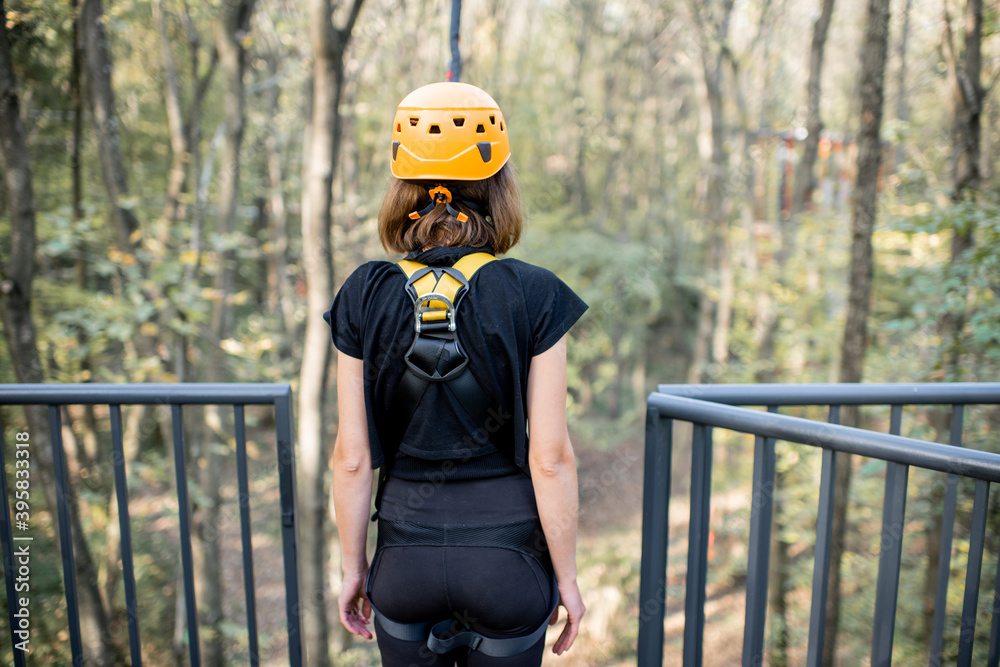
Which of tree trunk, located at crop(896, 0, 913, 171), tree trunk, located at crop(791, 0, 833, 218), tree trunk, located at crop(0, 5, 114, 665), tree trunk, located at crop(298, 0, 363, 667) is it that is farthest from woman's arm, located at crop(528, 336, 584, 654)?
tree trunk, located at crop(896, 0, 913, 171)

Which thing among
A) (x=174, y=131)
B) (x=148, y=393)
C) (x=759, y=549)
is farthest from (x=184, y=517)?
(x=174, y=131)

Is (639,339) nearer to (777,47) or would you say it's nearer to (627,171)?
(627,171)

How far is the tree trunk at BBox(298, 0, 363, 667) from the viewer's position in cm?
451

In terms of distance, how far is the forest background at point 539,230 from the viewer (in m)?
5.10

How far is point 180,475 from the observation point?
6.09 ft

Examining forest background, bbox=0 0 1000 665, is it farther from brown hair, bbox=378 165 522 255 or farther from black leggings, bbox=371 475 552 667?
black leggings, bbox=371 475 552 667

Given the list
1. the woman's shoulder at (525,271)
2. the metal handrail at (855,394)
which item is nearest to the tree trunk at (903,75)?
the metal handrail at (855,394)

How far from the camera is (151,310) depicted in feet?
18.8

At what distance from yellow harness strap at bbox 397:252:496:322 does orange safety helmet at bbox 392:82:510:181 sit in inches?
9.0

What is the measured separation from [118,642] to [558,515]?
810 centimetres

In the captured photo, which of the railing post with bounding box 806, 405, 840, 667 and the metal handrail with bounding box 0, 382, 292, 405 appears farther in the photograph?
the metal handrail with bounding box 0, 382, 292, 405

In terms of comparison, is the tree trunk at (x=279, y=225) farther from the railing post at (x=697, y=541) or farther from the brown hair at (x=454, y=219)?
the railing post at (x=697, y=541)

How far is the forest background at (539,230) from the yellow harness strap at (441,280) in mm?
387

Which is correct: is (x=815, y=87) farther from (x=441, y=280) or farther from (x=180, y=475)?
(x=180, y=475)
